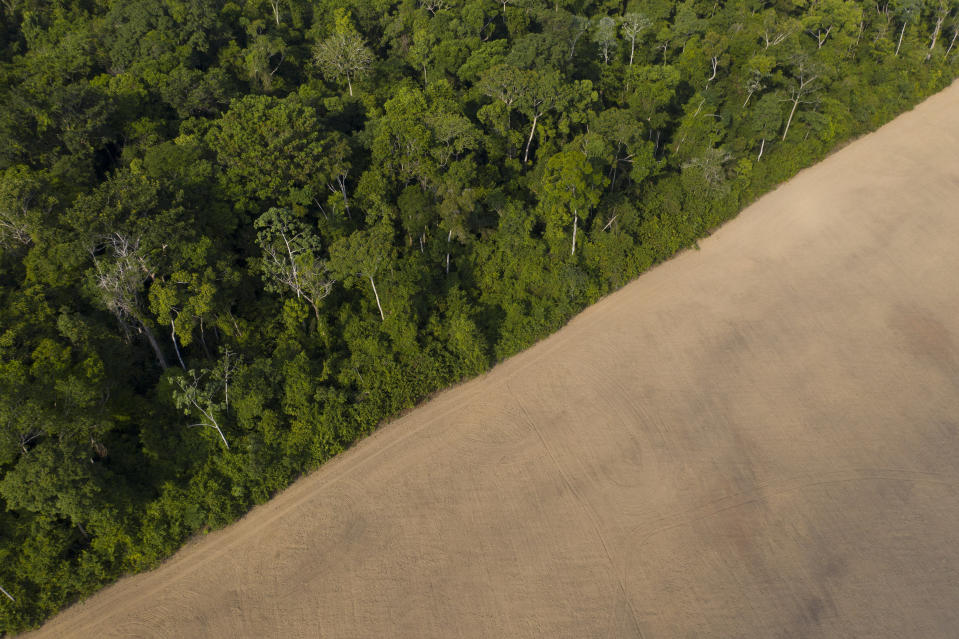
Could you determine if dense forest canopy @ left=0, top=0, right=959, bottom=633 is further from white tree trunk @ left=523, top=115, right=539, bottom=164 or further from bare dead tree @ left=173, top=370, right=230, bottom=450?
white tree trunk @ left=523, top=115, right=539, bottom=164

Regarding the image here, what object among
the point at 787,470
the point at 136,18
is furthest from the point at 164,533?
the point at 136,18

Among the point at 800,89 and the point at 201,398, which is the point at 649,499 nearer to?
the point at 201,398

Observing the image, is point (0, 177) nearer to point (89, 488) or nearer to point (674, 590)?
point (89, 488)

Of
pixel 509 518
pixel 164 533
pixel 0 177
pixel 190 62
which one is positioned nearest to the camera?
pixel 164 533

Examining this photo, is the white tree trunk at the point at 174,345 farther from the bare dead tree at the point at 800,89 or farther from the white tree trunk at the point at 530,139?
the bare dead tree at the point at 800,89

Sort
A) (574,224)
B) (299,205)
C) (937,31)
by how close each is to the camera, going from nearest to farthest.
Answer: (299,205)
(574,224)
(937,31)

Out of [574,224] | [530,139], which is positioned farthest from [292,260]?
[530,139]

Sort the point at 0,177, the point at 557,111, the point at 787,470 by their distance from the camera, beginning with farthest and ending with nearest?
1. the point at 557,111
2. the point at 0,177
3. the point at 787,470
